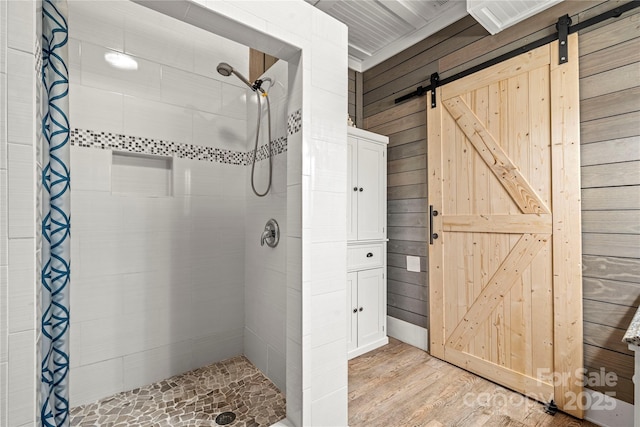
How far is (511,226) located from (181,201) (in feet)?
7.07

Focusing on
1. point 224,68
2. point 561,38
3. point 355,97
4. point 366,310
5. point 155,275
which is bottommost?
point 366,310

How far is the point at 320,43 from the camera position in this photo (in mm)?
1430

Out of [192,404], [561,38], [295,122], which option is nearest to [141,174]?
[295,122]

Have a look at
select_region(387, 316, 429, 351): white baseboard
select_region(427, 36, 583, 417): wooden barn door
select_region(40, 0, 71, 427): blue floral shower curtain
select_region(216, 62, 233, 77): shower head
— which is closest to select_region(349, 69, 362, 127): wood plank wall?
select_region(427, 36, 583, 417): wooden barn door

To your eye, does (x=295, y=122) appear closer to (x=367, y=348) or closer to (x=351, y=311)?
(x=351, y=311)

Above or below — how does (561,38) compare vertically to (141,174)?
above

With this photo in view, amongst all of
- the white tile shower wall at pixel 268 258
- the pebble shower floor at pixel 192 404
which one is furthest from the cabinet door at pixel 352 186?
the pebble shower floor at pixel 192 404

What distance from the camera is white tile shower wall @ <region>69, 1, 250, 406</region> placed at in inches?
65.4

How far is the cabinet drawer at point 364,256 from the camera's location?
2.37m

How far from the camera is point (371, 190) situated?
2541mm

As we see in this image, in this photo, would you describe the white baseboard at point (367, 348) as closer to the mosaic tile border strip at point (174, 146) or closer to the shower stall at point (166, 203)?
the shower stall at point (166, 203)

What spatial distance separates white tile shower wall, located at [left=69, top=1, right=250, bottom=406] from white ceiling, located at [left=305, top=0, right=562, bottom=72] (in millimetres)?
917

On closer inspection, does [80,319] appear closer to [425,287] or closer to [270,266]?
[270,266]

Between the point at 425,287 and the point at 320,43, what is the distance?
1983 millimetres
